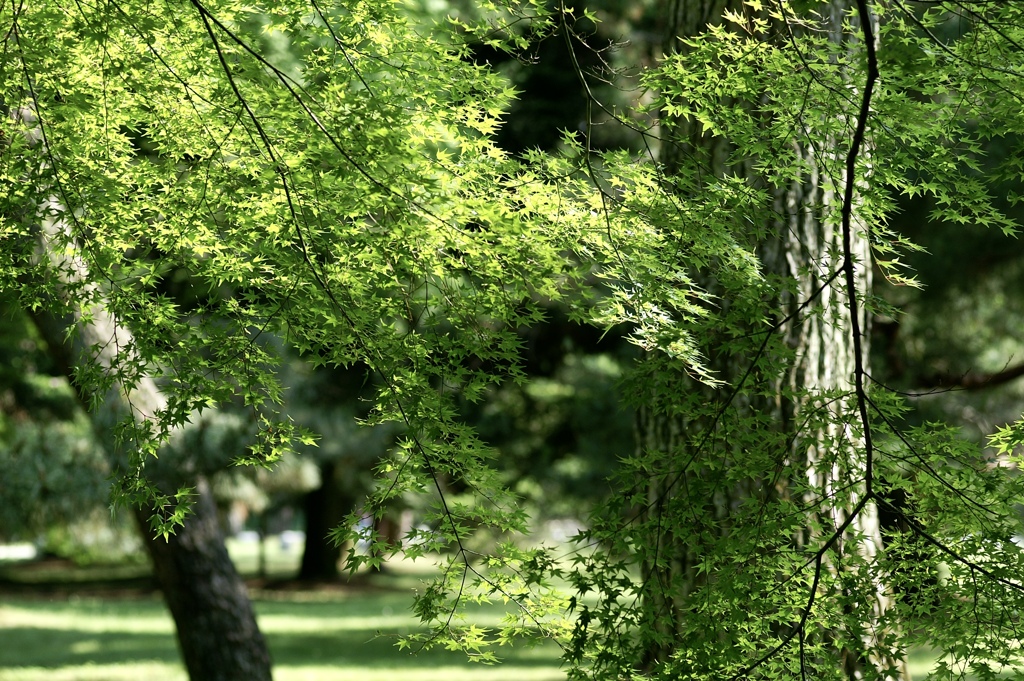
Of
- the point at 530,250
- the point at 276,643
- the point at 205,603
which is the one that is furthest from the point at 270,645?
the point at 530,250

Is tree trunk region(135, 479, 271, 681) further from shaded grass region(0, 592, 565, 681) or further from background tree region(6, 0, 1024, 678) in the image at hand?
background tree region(6, 0, 1024, 678)

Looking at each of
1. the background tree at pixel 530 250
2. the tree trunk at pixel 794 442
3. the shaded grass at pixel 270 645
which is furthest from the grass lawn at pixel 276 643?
the background tree at pixel 530 250

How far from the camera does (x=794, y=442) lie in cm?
407

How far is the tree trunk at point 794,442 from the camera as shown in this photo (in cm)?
318

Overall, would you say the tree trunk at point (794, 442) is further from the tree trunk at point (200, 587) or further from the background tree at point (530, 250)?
the tree trunk at point (200, 587)

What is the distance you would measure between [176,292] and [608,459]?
5.04 meters

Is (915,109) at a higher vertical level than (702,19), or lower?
lower

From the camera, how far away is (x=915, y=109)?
2.93m

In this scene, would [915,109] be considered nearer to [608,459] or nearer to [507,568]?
[507,568]

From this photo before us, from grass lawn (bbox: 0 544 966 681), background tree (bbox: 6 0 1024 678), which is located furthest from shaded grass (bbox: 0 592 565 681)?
background tree (bbox: 6 0 1024 678)

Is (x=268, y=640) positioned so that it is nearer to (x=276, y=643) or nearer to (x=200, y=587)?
→ (x=276, y=643)

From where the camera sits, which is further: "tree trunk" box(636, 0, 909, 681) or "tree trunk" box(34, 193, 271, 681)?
"tree trunk" box(34, 193, 271, 681)

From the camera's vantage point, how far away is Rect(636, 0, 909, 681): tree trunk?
10.4ft

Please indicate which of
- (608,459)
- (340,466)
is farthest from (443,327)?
(340,466)
